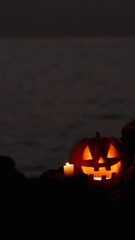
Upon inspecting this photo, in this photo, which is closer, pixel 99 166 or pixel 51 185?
pixel 51 185

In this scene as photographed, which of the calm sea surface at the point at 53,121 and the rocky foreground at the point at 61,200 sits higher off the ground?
the calm sea surface at the point at 53,121

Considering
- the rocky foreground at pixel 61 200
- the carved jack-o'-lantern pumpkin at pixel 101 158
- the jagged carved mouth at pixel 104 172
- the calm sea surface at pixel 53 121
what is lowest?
the rocky foreground at pixel 61 200

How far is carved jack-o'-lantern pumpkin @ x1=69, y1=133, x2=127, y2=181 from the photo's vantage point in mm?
7445

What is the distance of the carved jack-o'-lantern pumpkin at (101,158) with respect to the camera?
745cm

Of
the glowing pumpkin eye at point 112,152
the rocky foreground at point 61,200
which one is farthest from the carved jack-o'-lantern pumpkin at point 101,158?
the rocky foreground at point 61,200

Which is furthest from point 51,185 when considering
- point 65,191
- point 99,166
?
point 99,166

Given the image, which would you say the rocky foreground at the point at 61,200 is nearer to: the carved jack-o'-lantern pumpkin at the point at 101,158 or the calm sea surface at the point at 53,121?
the carved jack-o'-lantern pumpkin at the point at 101,158

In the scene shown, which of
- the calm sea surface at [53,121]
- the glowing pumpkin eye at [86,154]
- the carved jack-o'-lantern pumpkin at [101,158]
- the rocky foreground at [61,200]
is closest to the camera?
the rocky foreground at [61,200]

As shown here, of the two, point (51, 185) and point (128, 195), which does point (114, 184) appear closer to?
point (128, 195)

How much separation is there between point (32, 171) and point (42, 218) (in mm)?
18976

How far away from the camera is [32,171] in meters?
24.7

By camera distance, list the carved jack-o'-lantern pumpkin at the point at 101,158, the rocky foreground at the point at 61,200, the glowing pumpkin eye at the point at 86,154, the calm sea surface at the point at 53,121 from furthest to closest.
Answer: the calm sea surface at the point at 53,121, the glowing pumpkin eye at the point at 86,154, the carved jack-o'-lantern pumpkin at the point at 101,158, the rocky foreground at the point at 61,200

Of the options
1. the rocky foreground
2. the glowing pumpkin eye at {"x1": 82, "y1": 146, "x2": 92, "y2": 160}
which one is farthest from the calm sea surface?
the rocky foreground

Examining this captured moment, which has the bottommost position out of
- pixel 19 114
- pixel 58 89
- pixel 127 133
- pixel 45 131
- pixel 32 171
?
pixel 127 133
